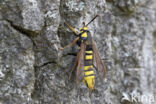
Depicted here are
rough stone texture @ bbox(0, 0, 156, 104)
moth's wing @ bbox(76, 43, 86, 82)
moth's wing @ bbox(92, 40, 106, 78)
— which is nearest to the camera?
rough stone texture @ bbox(0, 0, 156, 104)

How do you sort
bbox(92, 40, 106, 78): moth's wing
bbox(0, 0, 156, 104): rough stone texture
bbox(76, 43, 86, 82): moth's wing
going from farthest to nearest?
bbox(92, 40, 106, 78): moth's wing < bbox(76, 43, 86, 82): moth's wing < bbox(0, 0, 156, 104): rough stone texture

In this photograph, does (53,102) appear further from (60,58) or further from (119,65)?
(119,65)

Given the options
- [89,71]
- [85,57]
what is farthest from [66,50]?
[89,71]

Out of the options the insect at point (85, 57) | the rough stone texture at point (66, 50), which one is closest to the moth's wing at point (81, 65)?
the insect at point (85, 57)

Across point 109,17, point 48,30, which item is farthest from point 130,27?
point 48,30

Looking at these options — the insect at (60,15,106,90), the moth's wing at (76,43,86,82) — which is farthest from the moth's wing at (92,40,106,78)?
the moth's wing at (76,43,86,82)

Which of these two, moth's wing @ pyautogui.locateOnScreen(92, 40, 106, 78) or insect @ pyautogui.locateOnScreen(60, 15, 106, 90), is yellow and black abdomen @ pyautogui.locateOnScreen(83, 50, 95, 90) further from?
moth's wing @ pyautogui.locateOnScreen(92, 40, 106, 78)

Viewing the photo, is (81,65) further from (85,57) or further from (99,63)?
A: (99,63)
